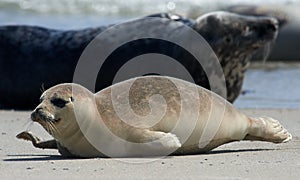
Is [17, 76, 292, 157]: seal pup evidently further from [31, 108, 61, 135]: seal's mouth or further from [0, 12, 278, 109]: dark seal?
[0, 12, 278, 109]: dark seal

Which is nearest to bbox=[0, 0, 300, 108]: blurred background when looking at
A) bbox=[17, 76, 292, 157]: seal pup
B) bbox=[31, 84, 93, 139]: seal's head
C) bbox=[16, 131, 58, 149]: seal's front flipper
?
bbox=[17, 76, 292, 157]: seal pup

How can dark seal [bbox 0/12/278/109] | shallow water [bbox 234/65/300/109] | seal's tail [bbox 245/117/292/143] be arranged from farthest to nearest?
dark seal [bbox 0/12/278/109] → shallow water [bbox 234/65/300/109] → seal's tail [bbox 245/117/292/143]

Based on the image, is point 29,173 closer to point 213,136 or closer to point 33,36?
point 213,136

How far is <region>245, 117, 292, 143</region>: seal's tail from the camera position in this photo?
421cm

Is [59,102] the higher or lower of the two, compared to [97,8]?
higher

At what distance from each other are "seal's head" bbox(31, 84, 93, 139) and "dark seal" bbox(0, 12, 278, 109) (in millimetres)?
3602

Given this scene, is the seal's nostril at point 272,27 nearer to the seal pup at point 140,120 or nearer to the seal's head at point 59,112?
the seal pup at point 140,120

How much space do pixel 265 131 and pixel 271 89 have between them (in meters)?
4.03

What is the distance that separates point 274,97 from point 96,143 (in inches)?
160

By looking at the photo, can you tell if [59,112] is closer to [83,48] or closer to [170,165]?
[170,165]

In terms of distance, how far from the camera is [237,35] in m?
7.78

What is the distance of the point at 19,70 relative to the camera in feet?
25.9

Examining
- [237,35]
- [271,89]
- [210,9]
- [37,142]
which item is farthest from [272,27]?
[210,9]

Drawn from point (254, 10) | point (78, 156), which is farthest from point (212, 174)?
point (254, 10)
